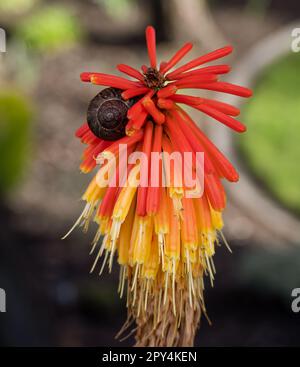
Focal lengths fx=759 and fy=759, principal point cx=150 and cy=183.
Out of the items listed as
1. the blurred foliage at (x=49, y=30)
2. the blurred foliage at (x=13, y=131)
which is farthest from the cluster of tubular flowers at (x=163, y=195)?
the blurred foliage at (x=49, y=30)

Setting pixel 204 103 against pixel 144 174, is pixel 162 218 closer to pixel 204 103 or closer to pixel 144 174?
pixel 144 174

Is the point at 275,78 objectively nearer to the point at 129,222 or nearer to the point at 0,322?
the point at 0,322

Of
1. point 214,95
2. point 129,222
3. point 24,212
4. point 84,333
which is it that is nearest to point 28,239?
point 24,212

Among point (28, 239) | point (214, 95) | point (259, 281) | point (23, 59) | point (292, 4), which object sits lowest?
point (259, 281)

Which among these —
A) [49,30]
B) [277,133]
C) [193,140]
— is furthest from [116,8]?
[193,140]

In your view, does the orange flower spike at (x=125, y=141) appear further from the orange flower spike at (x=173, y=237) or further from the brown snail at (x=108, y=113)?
the orange flower spike at (x=173, y=237)
